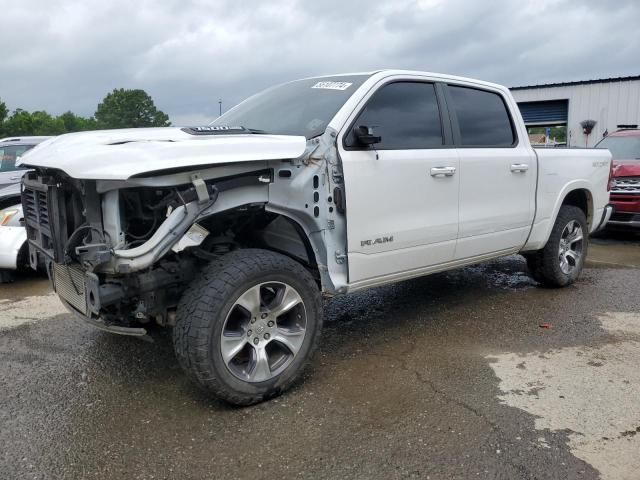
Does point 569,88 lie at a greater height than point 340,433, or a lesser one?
greater

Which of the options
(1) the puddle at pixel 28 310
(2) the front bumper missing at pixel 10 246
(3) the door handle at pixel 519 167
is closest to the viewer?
(3) the door handle at pixel 519 167

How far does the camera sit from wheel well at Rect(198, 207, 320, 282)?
11.2ft

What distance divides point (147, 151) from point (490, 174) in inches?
113

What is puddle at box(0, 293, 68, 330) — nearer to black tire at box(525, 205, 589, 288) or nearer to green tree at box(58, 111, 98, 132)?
black tire at box(525, 205, 589, 288)

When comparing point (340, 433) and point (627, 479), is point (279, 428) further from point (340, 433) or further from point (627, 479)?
point (627, 479)

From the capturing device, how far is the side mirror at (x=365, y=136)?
3.50 m

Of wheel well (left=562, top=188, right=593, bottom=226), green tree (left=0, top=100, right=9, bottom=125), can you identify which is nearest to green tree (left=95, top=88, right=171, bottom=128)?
green tree (left=0, top=100, right=9, bottom=125)

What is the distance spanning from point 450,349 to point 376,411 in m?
1.15

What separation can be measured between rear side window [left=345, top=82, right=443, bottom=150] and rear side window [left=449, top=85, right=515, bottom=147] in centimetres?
30

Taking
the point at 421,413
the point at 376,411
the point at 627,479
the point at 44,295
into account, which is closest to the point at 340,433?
the point at 376,411

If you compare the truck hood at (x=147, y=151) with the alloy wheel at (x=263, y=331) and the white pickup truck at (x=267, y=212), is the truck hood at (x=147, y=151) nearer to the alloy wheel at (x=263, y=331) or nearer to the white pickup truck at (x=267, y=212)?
the white pickup truck at (x=267, y=212)

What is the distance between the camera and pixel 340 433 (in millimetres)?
2957

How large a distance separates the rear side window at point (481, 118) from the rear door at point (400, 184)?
0.80ft

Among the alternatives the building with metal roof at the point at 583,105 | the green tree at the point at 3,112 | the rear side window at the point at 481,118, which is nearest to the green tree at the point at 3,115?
the green tree at the point at 3,112
